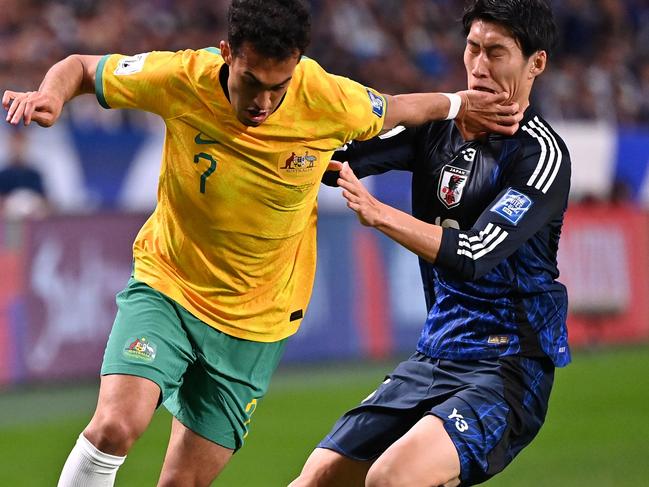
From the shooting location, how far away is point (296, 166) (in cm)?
500

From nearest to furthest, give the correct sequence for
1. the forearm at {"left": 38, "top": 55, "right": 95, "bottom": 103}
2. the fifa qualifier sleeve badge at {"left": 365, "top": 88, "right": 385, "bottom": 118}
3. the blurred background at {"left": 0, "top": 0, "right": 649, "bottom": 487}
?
1. the forearm at {"left": 38, "top": 55, "right": 95, "bottom": 103}
2. the fifa qualifier sleeve badge at {"left": 365, "top": 88, "right": 385, "bottom": 118}
3. the blurred background at {"left": 0, "top": 0, "right": 649, "bottom": 487}

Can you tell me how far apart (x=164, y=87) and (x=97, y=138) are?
24.7 ft

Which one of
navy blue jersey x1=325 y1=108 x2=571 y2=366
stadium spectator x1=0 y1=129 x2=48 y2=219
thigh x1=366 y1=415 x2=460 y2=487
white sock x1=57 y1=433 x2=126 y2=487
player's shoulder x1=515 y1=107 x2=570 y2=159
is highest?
player's shoulder x1=515 y1=107 x2=570 y2=159

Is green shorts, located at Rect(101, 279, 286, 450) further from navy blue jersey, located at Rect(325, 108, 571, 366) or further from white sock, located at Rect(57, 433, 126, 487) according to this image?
navy blue jersey, located at Rect(325, 108, 571, 366)

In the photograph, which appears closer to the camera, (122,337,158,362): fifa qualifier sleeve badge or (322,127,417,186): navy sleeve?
(122,337,158,362): fifa qualifier sleeve badge

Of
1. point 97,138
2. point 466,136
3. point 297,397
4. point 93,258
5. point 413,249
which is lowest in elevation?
point 297,397

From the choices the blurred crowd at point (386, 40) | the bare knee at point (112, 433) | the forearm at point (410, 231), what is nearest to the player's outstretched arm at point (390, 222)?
the forearm at point (410, 231)

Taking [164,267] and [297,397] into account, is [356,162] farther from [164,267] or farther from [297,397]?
[297,397]

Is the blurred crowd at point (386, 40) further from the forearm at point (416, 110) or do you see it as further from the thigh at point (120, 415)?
the thigh at point (120, 415)

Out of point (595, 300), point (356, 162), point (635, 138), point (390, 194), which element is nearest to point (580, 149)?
point (635, 138)

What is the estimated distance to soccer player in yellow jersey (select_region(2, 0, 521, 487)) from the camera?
4609 mm

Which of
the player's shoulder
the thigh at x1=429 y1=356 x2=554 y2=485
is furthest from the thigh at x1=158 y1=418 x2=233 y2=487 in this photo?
the player's shoulder

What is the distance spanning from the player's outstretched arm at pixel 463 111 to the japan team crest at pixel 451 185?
21 centimetres

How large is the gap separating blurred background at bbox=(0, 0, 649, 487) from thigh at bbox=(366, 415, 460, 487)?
10.3 ft
